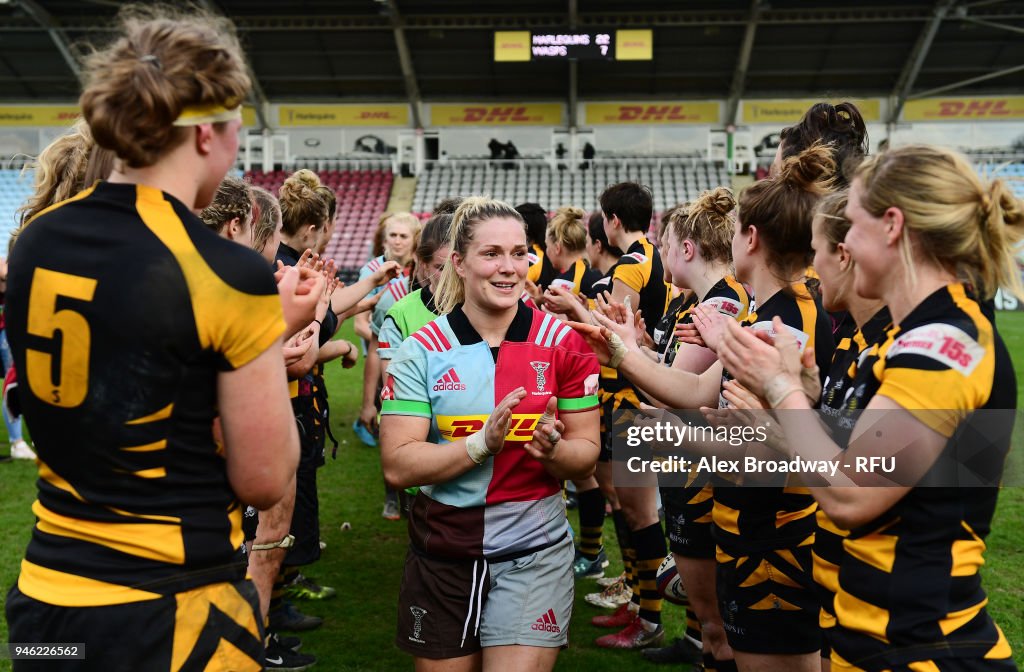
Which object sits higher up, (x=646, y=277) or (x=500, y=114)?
(x=500, y=114)

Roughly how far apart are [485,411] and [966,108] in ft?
103

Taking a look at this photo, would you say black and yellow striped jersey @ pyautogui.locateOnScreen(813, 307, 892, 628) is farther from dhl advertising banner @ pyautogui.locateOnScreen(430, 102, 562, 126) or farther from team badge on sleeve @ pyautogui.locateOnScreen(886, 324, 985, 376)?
dhl advertising banner @ pyautogui.locateOnScreen(430, 102, 562, 126)

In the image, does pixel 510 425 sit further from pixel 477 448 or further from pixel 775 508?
pixel 775 508

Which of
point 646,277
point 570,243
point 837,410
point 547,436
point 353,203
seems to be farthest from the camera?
point 353,203

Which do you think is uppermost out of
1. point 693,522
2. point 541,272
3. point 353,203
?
point 353,203

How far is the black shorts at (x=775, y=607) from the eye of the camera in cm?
292

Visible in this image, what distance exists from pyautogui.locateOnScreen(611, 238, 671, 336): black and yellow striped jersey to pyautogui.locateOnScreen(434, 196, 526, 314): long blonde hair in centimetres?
207

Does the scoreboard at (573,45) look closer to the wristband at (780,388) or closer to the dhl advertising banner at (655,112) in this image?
the dhl advertising banner at (655,112)

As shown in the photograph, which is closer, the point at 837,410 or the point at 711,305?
the point at 837,410

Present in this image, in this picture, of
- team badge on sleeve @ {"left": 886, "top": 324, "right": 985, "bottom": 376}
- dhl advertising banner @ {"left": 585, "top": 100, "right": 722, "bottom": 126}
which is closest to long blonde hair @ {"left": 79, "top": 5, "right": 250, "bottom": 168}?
team badge on sleeve @ {"left": 886, "top": 324, "right": 985, "bottom": 376}

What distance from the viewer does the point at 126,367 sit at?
1804 millimetres

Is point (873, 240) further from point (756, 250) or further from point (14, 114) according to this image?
point (14, 114)

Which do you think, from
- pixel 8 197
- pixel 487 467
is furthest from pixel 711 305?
pixel 8 197

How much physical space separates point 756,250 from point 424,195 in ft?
90.5
